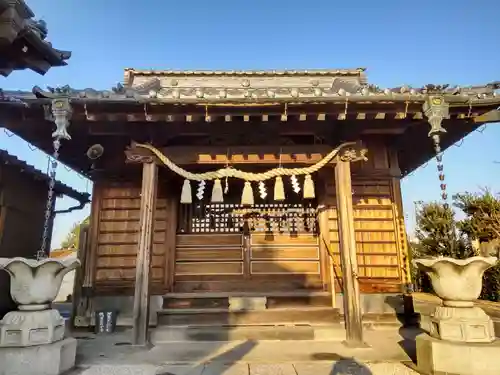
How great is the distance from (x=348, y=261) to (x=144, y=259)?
433 cm

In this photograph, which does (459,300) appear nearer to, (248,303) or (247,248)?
(248,303)

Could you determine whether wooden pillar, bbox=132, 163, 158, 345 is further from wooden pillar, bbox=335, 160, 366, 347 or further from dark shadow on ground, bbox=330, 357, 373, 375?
wooden pillar, bbox=335, 160, 366, 347

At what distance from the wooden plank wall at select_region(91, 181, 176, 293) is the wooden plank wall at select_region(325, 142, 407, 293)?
185 inches

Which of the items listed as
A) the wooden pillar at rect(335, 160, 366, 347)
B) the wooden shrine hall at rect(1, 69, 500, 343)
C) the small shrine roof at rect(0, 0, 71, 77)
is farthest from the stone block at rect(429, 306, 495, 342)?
the small shrine roof at rect(0, 0, 71, 77)

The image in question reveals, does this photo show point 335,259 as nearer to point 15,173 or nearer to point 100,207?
point 100,207

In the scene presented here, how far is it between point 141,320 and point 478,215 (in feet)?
42.3

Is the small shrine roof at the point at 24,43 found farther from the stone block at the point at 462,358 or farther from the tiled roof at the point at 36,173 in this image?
the stone block at the point at 462,358

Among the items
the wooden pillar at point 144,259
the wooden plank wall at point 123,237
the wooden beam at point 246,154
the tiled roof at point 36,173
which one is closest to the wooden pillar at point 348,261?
the wooden beam at point 246,154

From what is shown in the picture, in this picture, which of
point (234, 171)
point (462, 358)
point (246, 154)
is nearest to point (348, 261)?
point (462, 358)

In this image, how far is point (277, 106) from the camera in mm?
6938

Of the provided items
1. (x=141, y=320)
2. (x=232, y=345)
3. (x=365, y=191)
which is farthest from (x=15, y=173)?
(x=365, y=191)

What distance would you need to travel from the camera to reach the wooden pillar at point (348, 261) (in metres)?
6.62

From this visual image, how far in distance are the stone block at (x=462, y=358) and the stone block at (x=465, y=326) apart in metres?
0.10

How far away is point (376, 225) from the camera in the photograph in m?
9.08
